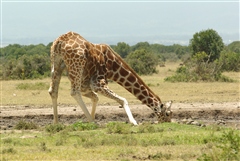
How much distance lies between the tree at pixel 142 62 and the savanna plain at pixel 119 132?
15071 millimetres

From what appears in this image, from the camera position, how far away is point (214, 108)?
2016 centimetres

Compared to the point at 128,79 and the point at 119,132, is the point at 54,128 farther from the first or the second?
the point at 128,79

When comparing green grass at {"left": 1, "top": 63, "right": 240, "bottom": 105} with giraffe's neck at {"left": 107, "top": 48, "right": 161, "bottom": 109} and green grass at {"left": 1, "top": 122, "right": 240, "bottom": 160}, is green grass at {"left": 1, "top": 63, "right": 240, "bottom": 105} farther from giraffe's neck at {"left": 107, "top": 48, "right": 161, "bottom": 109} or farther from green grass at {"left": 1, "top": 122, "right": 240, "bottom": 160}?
green grass at {"left": 1, "top": 122, "right": 240, "bottom": 160}

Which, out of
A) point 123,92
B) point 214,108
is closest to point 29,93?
point 123,92

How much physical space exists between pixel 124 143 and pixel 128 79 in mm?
4767

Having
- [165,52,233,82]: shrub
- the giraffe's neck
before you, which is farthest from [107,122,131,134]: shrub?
[165,52,233,82]: shrub

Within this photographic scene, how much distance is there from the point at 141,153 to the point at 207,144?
146 cm

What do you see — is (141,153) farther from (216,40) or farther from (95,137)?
(216,40)

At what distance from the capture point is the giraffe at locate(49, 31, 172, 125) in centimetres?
1611

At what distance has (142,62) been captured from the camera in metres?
40.7

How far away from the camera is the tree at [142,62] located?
3916 centimetres

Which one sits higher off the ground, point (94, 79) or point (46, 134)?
point (94, 79)

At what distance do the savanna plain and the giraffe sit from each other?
66 cm

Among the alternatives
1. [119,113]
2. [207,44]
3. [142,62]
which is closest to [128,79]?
[119,113]
